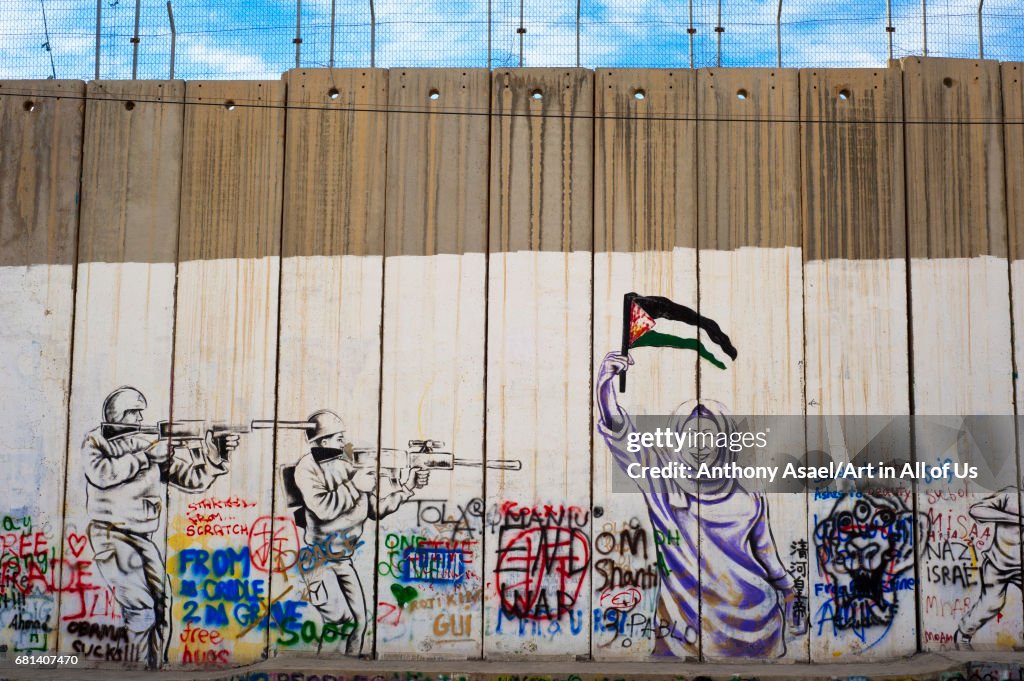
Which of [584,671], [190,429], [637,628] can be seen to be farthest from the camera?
[190,429]

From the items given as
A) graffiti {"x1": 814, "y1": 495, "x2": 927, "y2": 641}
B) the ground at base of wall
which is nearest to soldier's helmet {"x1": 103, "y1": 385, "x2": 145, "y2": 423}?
the ground at base of wall

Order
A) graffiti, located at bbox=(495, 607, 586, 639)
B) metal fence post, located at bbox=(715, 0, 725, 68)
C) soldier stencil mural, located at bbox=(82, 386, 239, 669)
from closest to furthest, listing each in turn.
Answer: graffiti, located at bbox=(495, 607, 586, 639), soldier stencil mural, located at bbox=(82, 386, 239, 669), metal fence post, located at bbox=(715, 0, 725, 68)

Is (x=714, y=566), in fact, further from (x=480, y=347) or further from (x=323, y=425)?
(x=323, y=425)

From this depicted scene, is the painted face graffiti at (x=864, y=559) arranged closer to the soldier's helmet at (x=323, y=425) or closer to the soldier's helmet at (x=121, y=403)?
the soldier's helmet at (x=323, y=425)

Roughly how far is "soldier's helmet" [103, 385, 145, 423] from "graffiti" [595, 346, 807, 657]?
14.5ft

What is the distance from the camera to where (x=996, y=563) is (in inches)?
317

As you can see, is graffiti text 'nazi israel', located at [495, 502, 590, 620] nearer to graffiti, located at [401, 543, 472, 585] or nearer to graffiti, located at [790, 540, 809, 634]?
graffiti, located at [401, 543, 472, 585]

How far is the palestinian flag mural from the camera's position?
27.0ft

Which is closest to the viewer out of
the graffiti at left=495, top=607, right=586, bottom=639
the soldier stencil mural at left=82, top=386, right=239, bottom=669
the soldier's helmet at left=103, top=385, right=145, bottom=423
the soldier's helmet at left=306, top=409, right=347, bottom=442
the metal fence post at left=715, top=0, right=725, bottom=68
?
the graffiti at left=495, top=607, right=586, bottom=639

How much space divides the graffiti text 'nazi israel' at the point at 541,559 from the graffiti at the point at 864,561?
2208 millimetres

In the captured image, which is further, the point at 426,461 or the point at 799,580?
the point at 426,461

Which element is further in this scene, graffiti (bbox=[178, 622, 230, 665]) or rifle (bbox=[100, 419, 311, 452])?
rifle (bbox=[100, 419, 311, 452])

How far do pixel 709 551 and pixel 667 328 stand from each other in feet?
6.84

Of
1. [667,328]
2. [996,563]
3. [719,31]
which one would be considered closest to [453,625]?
[667,328]
